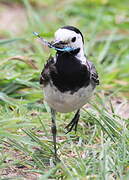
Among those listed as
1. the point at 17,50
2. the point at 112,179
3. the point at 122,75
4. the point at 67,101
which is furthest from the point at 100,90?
the point at 112,179

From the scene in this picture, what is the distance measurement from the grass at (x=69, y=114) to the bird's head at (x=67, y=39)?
0.55m

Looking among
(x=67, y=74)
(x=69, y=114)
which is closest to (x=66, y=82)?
(x=67, y=74)

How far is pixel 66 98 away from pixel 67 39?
1.34ft

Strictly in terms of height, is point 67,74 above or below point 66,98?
above

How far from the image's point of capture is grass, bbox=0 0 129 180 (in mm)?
3865

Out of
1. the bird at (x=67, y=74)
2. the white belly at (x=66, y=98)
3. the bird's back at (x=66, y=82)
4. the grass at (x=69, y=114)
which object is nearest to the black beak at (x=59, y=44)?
the bird at (x=67, y=74)

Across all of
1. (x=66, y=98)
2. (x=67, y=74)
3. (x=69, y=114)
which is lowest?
(x=66, y=98)

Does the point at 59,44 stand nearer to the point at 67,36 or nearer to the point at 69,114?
the point at 67,36

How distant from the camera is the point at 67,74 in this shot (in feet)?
13.2

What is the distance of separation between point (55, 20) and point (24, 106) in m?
2.98

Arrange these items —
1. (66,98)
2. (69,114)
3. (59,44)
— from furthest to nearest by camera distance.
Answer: (69,114), (66,98), (59,44)

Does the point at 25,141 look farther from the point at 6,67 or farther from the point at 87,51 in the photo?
the point at 87,51

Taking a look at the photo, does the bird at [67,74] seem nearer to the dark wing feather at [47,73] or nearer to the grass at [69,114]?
the dark wing feather at [47,73]

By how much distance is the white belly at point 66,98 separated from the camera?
4.04m
